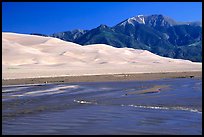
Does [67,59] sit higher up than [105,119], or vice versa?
[67,59]

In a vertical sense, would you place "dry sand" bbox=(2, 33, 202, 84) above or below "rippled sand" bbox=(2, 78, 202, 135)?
above

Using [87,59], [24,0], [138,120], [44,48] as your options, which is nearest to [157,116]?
[138,120]

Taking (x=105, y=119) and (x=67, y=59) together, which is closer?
(x=105, y=119)

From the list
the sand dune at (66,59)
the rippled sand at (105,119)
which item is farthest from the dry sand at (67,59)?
the rippled sand at (105,119)

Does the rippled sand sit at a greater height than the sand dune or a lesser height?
lesser

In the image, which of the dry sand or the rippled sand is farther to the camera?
the dry sand

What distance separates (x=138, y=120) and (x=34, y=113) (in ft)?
13.6

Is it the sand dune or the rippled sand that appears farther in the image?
the sand dune

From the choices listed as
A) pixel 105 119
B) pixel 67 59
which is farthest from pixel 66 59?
pixel 105 119

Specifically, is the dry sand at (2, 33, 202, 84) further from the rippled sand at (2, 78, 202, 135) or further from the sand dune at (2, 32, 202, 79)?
the rippled sand at (2, 78, 202, 135)

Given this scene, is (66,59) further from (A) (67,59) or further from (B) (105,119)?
(B) (105,119)

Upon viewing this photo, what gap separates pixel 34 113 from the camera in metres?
13.8

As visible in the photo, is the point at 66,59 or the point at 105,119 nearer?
the point at 105,119

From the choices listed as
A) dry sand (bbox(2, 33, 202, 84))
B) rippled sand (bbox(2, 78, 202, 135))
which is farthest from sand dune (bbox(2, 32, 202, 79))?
rippled sand (bbox(2, 78, 202, 135))
